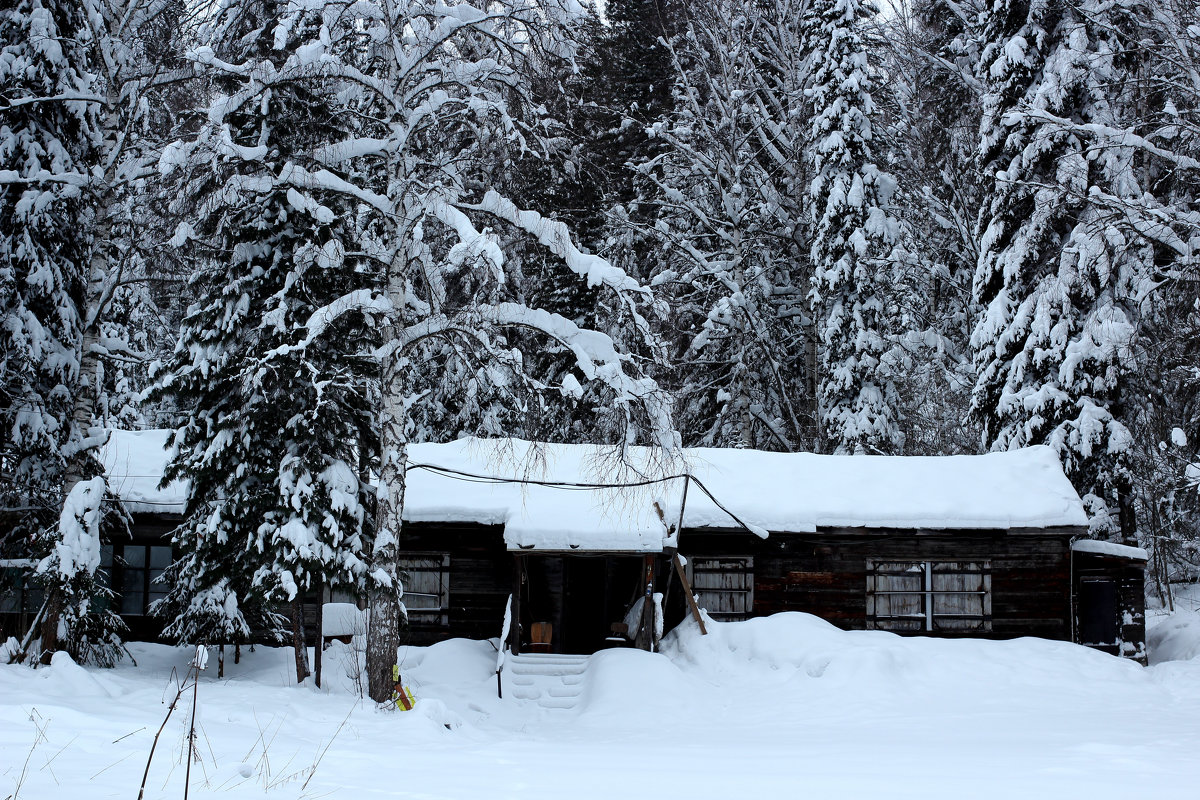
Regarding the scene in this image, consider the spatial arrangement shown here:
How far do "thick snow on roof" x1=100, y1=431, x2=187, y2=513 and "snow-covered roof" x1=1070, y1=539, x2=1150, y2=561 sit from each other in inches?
720

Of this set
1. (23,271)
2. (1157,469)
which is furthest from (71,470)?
(1157,469)

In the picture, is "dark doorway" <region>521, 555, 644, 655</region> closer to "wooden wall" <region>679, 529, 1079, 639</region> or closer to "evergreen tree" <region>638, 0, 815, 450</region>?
"wooden wall" <region>679, 529, 1079, 639</region>

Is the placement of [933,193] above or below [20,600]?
above

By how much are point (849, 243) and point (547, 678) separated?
14.6 meters

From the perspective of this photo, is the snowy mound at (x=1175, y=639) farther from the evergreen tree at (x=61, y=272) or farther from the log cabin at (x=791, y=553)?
the evergreen tree at (x=61, y=272)

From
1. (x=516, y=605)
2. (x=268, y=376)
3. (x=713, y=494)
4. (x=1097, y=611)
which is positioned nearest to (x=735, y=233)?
(x=713, y=494)

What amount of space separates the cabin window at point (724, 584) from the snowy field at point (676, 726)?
1.50 meters

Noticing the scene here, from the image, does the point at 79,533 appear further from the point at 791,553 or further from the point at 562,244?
the point at 791,553

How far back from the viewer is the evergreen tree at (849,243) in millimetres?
25906

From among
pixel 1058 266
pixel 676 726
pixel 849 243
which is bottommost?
pixel 676 726

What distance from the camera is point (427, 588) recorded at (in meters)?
20.2

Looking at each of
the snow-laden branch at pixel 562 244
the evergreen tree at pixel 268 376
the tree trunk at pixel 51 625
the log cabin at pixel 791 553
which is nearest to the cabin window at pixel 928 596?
the log cabin at pixel 791 553

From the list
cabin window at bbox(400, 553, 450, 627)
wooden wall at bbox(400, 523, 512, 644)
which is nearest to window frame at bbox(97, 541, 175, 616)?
cabin window at bbox(400, 553, 450, 627)

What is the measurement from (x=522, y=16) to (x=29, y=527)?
11130mm
